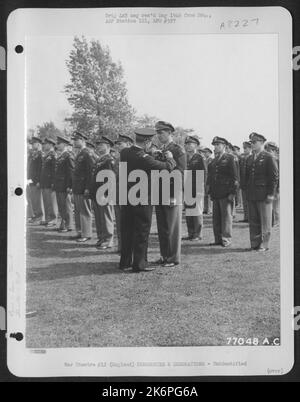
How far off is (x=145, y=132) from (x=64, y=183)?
42 centimetres

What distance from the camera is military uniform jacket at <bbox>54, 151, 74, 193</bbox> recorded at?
2.12 m

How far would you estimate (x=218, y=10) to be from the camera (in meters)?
2.08

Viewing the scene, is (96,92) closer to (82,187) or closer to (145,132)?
(145,132)

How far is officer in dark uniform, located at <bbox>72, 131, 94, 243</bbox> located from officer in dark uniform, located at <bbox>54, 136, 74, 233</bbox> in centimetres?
2

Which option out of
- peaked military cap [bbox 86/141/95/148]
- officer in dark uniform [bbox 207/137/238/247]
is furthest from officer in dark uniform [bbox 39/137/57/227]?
officer in dark uniform [bbox 207/137/238/247]

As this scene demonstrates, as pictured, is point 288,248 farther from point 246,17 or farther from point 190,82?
point 246,17

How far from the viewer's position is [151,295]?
6.86 ft

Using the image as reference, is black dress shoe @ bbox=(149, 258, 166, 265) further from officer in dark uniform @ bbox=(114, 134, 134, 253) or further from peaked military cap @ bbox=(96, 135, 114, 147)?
peaked military cap @ bbox=(96, 135, 114, 147)

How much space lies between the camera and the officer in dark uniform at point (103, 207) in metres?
2.11

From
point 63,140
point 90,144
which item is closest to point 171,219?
point 90,144

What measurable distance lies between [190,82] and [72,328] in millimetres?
1177

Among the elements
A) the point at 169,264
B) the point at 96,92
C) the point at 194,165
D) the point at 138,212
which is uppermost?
the point at 96,92
